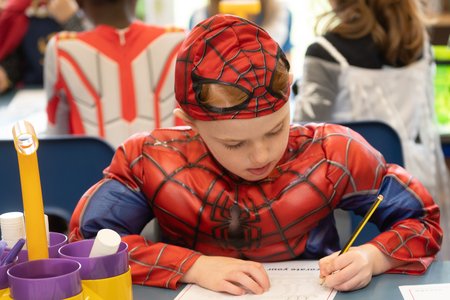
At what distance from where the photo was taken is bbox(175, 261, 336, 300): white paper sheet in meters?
1.14

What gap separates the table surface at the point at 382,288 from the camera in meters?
1.15

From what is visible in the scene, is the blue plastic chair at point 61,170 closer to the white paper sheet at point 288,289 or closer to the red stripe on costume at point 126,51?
the red stripe on costume at point 126,51

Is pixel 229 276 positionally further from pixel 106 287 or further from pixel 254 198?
pixel 106 287

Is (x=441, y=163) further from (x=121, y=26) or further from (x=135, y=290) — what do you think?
(x=135, y=290)

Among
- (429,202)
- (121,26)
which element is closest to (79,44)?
(121,26)

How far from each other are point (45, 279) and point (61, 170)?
3.07 ft

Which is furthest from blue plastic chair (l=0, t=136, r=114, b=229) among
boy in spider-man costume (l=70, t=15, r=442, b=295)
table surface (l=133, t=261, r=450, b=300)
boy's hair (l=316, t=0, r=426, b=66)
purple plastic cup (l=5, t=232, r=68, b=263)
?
boy's hair (l=316, t=0, r=426, b=66)

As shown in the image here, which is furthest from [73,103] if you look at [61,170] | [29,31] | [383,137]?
[29,31]

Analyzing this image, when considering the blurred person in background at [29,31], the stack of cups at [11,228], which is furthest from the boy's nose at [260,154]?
the blurred person in background at [29,31]

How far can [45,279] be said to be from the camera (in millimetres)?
859

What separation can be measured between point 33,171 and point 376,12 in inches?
59.4

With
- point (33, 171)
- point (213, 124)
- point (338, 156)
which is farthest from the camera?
point (338, 156)

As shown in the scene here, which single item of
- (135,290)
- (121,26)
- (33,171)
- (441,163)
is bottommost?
(441,163)

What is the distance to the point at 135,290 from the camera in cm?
121
